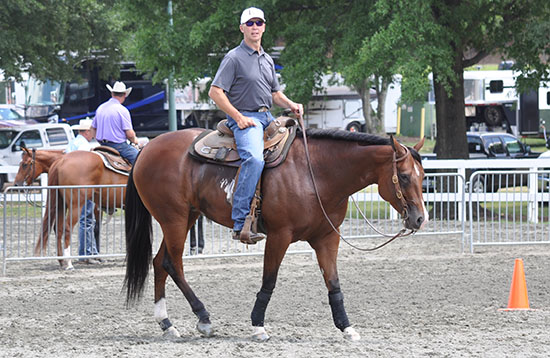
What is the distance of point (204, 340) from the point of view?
6.79 metres

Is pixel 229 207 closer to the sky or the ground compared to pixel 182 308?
closer to the sky

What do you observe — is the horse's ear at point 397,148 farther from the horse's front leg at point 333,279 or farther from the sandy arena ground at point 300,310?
the sandy arena ground at point 300,310

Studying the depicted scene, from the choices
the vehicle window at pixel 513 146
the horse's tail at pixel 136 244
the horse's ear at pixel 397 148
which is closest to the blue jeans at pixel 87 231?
the horse's tail at pixel 136 244

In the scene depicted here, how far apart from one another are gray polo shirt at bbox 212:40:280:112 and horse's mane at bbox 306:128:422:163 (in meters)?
0.51

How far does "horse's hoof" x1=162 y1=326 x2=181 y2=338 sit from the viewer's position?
22.7 ft

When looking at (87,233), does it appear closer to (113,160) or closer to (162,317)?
(113,160)

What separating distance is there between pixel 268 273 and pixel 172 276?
1010 millimetres

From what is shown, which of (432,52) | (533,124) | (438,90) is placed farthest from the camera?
(533,124)

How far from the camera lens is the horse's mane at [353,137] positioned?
6570mm

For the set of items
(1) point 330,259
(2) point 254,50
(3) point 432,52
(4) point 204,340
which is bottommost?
(4) point 204,340

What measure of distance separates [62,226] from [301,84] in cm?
657

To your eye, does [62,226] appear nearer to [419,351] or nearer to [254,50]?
[254,50]

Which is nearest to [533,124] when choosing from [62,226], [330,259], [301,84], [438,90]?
[438,90]

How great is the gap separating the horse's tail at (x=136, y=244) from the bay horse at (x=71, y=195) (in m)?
3.34
